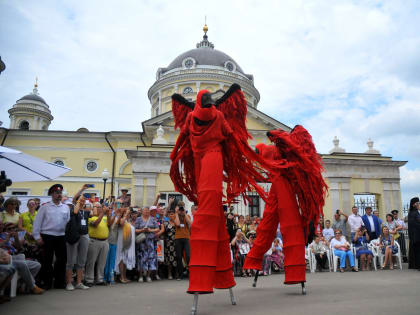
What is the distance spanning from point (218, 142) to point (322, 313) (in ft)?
8.69

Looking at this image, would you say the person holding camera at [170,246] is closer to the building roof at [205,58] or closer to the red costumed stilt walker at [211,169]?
the red costumed stilt walker at [211,169]

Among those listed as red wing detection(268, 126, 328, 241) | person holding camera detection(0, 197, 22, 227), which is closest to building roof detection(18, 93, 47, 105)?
person holding camera detection(0, 197, 22, 227)

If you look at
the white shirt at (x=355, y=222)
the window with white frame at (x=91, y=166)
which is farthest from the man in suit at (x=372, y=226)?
the window with white frame at (x=91, y=166)

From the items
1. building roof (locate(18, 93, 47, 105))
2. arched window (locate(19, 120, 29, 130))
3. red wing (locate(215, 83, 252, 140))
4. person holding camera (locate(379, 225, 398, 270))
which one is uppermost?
building roof (locate(18, 93, 47, 105))

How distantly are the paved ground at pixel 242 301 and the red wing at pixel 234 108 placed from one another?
8.53ft

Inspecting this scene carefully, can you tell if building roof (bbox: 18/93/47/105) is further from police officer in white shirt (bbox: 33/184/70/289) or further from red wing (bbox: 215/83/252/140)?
red wing (bbox: 215/83/252/140)

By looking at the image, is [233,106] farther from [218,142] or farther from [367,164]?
[367,164]

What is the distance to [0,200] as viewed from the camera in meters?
7.66

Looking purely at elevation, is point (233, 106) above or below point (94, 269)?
above

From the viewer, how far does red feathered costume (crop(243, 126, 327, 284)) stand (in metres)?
5.39

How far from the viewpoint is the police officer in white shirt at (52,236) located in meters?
6.29

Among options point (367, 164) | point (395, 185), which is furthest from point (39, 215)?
point (395, 185)

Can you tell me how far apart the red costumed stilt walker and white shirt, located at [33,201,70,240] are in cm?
257

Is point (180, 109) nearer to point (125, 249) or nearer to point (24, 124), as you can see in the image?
point (125, 249)
